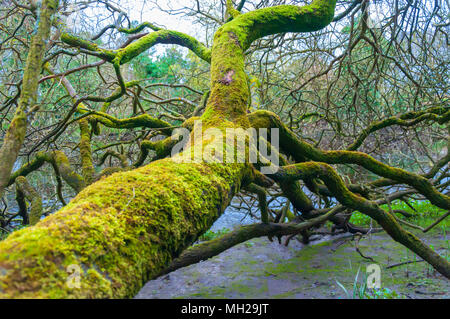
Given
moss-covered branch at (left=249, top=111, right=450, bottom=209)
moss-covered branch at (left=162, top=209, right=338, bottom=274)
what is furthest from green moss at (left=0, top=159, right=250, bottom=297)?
moss-covered branch at (left=249, top=111, right=450, bottom=209)

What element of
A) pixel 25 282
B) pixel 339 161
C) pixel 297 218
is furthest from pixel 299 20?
pixel 25 282

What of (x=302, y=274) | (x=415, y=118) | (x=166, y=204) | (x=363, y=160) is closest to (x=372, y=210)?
(x=363, y=160)

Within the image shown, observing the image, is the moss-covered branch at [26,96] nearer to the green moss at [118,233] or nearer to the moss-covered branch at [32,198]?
the green moss at [118,233]

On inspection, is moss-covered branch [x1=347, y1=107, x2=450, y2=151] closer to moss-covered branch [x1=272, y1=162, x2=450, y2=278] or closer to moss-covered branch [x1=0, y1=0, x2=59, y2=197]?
moss-covered branch [x1=272, y1=162, x2=450, y2=278]

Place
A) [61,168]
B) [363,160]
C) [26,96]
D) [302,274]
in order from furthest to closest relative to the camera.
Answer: [61,168], [302,274], [363,160], [26,96]

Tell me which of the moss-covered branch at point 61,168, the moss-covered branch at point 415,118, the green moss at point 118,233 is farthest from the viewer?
the moss-covered branch at point 61,168

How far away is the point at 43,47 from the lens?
1.98m

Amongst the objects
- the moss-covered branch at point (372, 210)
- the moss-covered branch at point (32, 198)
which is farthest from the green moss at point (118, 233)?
the moss-covered branch at point (32, 198)

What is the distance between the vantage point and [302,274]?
12.2 ft

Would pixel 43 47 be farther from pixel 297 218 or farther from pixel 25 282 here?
pixel 297 218

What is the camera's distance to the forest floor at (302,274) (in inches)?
123

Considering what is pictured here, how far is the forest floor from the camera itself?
3.12 m

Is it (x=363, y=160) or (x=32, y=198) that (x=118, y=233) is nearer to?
(x=363, y=160)

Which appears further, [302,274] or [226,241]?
[302,274]
